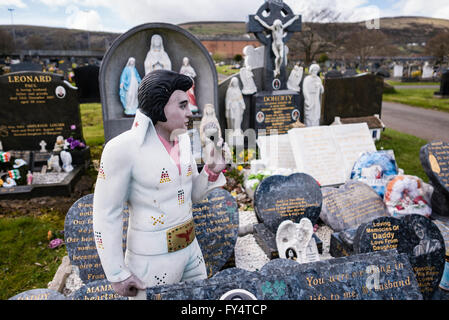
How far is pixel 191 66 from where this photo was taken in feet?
26.3

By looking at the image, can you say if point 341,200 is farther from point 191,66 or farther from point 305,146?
point 191,66

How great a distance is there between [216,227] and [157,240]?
201cm

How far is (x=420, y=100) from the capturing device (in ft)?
54.4

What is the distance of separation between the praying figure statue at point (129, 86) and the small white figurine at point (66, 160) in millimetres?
1603

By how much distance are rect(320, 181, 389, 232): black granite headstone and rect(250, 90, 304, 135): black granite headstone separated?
12.4ft

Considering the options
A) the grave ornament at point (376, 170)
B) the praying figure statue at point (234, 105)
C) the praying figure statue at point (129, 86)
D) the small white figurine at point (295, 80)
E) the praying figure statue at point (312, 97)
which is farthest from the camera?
the small white figurine at point (295, 80)

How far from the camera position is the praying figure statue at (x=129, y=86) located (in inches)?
292

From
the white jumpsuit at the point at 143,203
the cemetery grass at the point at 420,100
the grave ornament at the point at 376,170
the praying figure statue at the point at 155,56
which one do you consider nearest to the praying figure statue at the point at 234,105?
the praying figure statue at the point at 155,56

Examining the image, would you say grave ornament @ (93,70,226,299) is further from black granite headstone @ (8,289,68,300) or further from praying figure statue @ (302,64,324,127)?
praying figure statue @ (302,64,324,127)

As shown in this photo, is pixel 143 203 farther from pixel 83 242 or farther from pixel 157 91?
pixel 83 242

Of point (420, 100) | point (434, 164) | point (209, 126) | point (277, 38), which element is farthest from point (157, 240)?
point (420, 100)

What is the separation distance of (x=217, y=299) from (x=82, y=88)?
47.4 feet

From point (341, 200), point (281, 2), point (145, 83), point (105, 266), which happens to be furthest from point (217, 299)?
point (281, 2)

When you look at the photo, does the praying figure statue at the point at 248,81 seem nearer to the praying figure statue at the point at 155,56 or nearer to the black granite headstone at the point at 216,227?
the praying figure statue at the point at 155,56
